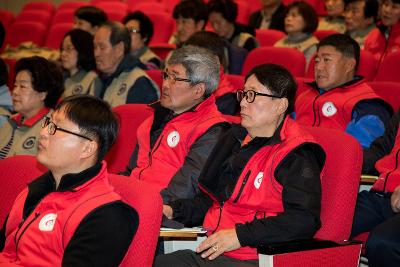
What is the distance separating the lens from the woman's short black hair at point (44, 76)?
11.3 ft

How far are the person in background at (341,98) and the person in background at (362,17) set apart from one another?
1949 millimetres

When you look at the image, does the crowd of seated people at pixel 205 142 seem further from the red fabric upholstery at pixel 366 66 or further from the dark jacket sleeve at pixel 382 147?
the red fabric upholstery at pixel 366 66

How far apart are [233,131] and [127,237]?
33.4 inches

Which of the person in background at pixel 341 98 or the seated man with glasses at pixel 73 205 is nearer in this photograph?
the seated man with glasses at pixel 73 205

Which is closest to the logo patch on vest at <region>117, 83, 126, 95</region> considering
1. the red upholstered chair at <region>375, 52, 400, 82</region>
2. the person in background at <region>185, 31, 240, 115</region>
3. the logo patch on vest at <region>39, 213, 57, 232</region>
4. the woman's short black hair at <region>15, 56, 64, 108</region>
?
the person in background at <region>185, 31, 240, 115</region>

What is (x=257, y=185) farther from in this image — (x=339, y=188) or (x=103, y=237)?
(x=103, y=237)

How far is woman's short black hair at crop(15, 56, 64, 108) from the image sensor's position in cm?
344

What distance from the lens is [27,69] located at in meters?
3.44

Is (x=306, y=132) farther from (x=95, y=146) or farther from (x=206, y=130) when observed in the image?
(x=95, y=146)

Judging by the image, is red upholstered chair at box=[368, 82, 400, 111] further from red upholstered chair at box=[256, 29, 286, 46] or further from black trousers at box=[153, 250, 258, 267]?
red upholstered chair at box=[256, 29, 286, 46]

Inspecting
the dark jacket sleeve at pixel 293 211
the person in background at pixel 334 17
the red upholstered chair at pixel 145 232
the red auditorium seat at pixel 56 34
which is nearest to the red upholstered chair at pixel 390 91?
the dark jacket sleeve at pixel 293 211

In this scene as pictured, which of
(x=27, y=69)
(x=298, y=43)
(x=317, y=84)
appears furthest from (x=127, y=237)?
(x=298, y=43)

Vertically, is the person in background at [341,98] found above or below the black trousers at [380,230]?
above

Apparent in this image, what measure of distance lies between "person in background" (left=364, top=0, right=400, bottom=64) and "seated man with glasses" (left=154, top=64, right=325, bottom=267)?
8.39 ft
